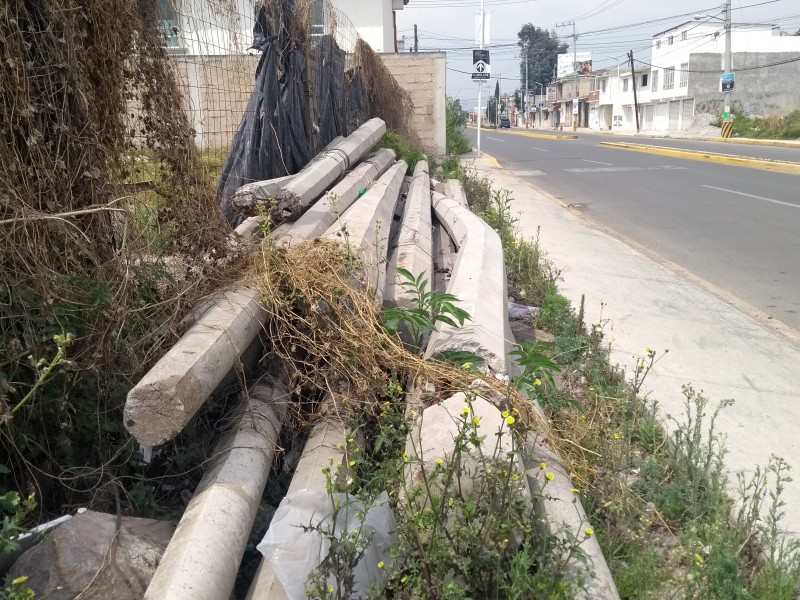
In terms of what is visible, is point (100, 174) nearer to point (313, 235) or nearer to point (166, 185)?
point (166, 185)

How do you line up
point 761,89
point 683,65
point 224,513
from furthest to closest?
1. point 683,65
2. point 761,89
3. point 224,513

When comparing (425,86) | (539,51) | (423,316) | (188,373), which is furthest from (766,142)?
(539,51)

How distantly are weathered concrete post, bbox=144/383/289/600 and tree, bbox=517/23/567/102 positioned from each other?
11319 centimetres

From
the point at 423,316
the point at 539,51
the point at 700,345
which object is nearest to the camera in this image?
the point at 423,316

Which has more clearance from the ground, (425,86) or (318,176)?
(425,86)

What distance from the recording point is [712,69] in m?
52.8

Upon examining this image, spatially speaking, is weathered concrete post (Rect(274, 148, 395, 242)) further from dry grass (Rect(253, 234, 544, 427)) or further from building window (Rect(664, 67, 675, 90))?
building window (Rect(664, 67, 675, 90))

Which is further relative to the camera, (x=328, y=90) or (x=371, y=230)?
(x=328, y=90)

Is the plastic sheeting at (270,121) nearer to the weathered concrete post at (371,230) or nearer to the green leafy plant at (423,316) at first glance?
the weathered concrete post at (371,230)

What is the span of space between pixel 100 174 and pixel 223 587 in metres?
1.93

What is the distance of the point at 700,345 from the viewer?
5449 mm

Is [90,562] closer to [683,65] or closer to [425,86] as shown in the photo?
[425,86]

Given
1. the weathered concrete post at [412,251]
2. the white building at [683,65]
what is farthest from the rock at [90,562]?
the white building at [683,65]

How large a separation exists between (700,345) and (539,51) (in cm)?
11249
